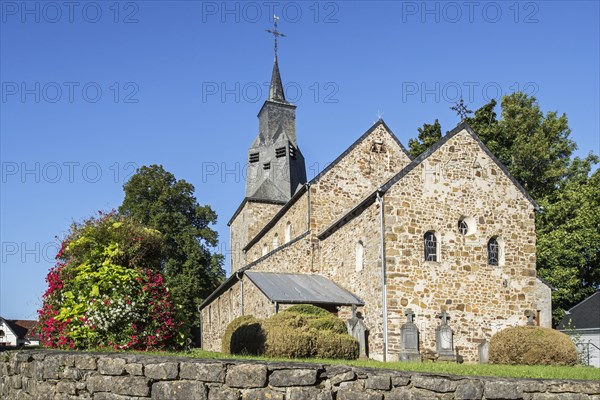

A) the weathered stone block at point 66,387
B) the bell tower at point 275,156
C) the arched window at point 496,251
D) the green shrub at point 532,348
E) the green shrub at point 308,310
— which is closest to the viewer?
the weathered stone block at point 66,387

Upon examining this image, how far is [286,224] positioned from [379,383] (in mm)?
22958

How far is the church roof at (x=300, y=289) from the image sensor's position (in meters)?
19.4

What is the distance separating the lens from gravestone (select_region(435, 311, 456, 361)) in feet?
61.0

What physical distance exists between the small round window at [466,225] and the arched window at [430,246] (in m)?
1.11

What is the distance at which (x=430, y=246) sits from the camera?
19797mm

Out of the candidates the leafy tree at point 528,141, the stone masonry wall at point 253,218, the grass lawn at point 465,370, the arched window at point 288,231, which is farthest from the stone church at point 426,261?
the leafy tree at point 528,141

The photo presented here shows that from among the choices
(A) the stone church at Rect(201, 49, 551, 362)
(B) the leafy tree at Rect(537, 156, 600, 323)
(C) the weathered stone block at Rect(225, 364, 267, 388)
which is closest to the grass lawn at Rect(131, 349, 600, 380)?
(C) the weathered stone block at Rect(225, 364, 267, 388)

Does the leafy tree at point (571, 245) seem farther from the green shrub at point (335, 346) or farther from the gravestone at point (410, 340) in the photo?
the green shrub at point (335, 346)

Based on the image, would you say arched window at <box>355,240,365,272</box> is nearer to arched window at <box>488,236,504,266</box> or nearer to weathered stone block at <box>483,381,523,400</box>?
arched window at <box>488,236,504,266</box>

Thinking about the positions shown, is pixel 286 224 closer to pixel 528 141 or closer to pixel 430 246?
pixel 430 246

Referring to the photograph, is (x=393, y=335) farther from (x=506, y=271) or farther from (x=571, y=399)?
(x=571, y=399)

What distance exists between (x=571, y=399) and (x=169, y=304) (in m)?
6.17

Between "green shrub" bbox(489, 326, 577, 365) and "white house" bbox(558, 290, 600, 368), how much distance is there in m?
10.5

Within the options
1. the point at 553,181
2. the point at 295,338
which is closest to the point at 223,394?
the point at 295,338
